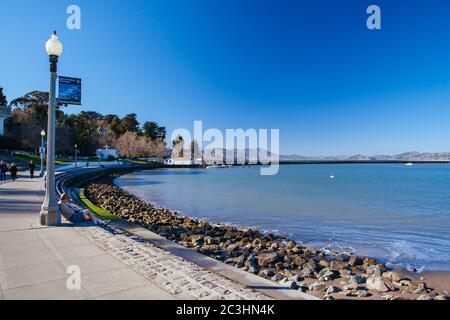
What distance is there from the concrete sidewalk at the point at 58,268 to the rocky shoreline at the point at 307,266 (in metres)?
3.84

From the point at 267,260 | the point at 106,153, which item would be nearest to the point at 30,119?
the point at 106,153

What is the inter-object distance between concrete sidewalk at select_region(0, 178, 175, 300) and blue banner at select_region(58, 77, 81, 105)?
393cm

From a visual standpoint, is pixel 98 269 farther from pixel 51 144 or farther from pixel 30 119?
pixel 30 119

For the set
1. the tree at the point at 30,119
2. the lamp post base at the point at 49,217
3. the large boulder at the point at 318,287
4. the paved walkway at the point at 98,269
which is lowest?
the large boulder at the point at 318,287

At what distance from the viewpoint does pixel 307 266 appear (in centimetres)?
939

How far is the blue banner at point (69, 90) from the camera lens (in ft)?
31.7

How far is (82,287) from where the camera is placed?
471cm

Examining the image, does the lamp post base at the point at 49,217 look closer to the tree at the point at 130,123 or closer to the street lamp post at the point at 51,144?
the street lamp post at the point at 51,144

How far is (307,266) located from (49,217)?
7775 mm

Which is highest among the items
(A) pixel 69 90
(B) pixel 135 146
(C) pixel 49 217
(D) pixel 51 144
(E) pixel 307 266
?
(B) pixel 135 146

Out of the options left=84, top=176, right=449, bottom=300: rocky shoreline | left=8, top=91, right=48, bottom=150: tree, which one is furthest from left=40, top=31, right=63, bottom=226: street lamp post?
left=8, top=91, right=48, bottom=150: tree

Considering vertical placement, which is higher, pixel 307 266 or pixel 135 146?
pixel 135 146

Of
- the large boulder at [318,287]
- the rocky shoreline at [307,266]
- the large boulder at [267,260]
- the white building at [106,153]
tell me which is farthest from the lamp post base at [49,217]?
the white building at [106,153]

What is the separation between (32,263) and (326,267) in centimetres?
787
